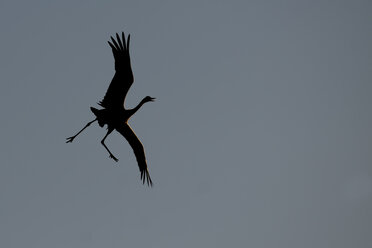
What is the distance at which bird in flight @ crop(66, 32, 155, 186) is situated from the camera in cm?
2161

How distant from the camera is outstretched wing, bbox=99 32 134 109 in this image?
21.6 metres

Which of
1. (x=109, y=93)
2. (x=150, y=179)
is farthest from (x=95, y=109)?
(x=150, y=179)

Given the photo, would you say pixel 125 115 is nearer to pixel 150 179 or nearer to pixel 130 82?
pixel 130 82

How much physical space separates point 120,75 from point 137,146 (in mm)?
3938

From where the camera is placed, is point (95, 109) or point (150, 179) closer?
point (95, 109)

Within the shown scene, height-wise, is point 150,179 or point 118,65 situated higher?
point 118,65

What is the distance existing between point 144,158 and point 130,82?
4151 millimetres

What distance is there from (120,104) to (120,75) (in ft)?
3.97

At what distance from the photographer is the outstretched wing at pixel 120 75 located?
21.6 metres

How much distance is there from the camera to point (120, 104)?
22531mm

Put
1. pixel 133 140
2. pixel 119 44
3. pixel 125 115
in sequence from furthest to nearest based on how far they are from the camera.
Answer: pixel 133 140 < pixel 125 115 < pixel 119 44

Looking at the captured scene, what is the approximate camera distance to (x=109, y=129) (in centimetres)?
2400

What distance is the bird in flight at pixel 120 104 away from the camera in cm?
2161

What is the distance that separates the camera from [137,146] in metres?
24.9
